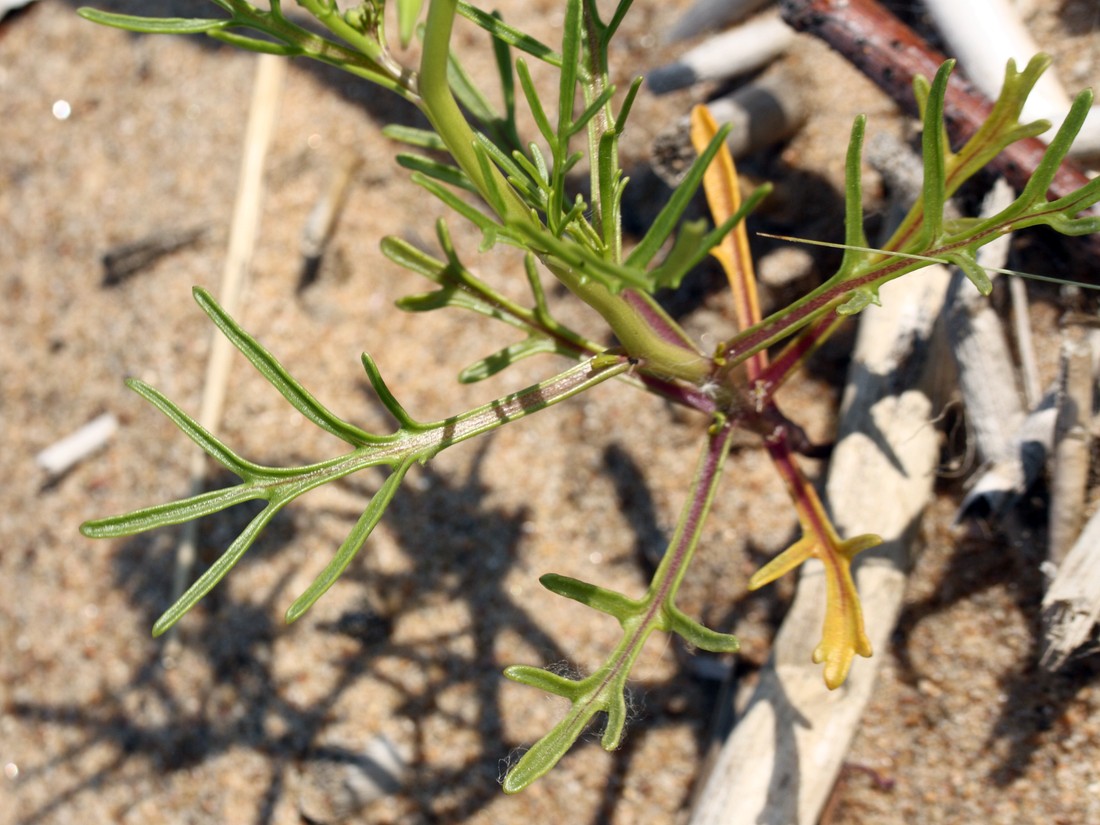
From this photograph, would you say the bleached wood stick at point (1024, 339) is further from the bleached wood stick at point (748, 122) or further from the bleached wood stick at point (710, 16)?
the bleached wood stick at point (710, 16)

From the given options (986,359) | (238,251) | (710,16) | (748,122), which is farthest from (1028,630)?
(238,251)

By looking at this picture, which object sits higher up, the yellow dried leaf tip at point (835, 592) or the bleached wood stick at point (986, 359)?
the bleached wood stick at point (986, 359)

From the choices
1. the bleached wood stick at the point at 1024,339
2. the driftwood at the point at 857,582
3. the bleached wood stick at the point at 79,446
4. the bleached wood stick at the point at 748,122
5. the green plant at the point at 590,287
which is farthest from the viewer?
the bleached wood stick at the point at 79,446

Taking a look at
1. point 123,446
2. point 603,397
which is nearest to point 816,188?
point 603,397

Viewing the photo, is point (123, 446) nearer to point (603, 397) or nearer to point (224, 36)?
point (603, 397)

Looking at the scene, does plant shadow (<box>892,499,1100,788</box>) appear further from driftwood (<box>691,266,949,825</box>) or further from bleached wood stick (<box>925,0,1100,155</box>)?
bleached wood stick (<box>925,0,1100,155</box>)

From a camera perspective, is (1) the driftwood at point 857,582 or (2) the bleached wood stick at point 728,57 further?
(2) the bleached wood stick at point 728,57

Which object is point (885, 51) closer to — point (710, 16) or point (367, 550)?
point (710, 16)

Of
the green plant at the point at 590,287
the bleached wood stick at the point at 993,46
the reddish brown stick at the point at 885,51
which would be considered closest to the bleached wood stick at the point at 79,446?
the green plant at the point at 590,287
